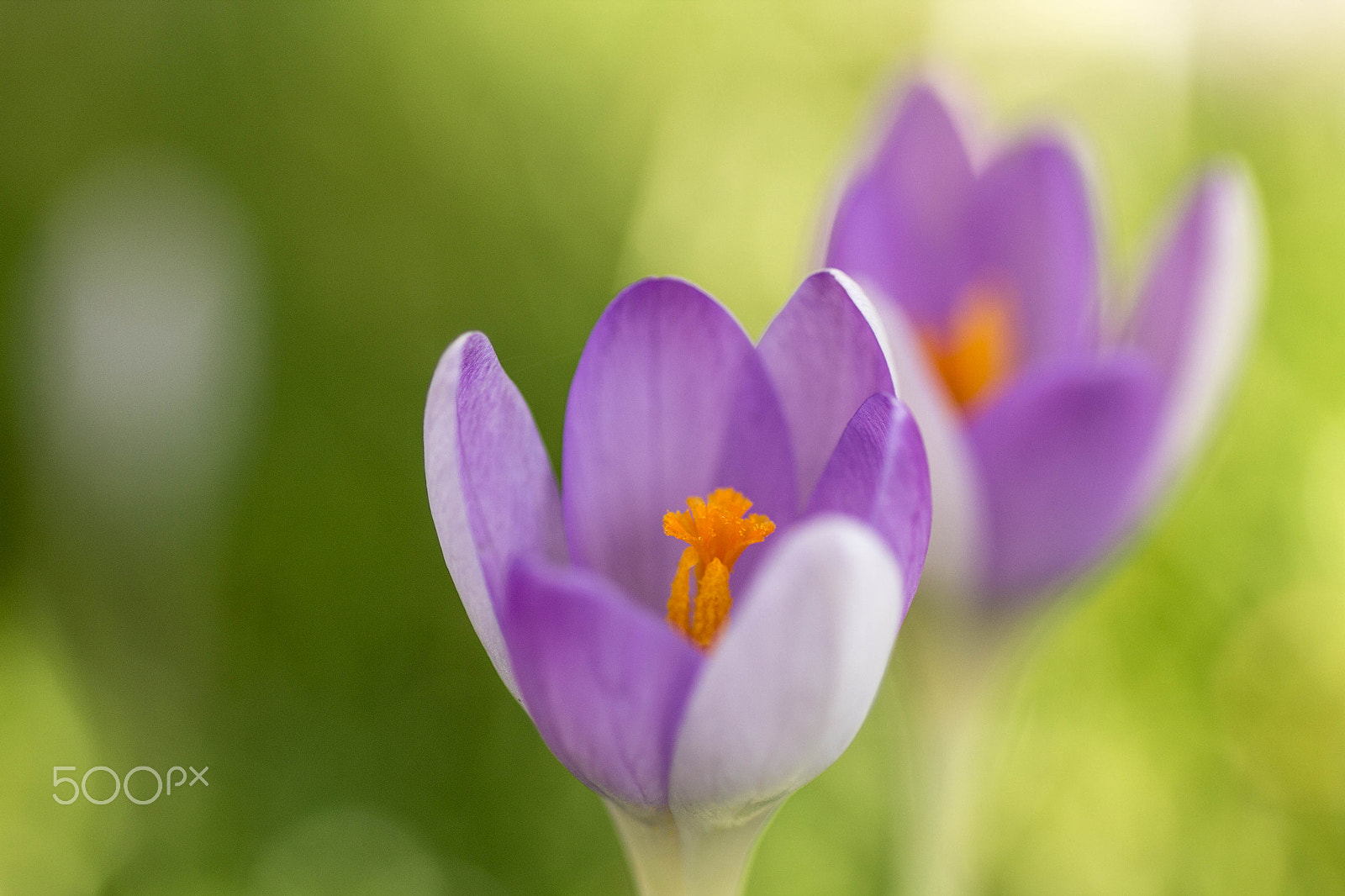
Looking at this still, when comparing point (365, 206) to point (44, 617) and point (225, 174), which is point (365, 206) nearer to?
point (225, 174)

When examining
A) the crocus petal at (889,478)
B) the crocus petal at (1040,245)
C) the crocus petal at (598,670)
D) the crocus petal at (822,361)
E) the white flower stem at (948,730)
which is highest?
the crocus petal at (1040,245)

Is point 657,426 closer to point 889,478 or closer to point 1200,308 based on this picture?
point 889,478

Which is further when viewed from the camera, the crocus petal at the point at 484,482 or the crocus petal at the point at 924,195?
the crocus petal at the point at 924,195

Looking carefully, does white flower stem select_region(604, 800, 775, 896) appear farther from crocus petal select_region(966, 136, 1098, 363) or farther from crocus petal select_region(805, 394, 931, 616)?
crocus petal select_region(966, 136, 1098, 363)

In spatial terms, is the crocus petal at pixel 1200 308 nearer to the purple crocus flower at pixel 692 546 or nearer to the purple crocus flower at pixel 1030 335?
the purple crocus flower at pixel 1030 335

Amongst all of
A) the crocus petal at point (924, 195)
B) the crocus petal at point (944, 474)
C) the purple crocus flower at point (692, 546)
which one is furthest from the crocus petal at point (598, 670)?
the crocus petal at point (924, 195)

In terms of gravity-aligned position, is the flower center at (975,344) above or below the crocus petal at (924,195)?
below

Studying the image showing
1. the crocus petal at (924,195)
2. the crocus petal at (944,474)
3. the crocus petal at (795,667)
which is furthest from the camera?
the crocus petal at (924,195)
